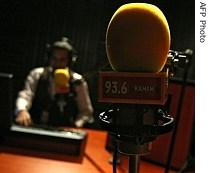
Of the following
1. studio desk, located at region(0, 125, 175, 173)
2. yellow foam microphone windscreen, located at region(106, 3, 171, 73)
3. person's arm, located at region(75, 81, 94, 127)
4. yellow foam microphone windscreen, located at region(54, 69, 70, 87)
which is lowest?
studio desk, located at region(0, 125, 175, 173)

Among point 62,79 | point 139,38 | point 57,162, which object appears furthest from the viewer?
point 57,162

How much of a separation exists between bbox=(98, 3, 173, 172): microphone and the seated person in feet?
3.33

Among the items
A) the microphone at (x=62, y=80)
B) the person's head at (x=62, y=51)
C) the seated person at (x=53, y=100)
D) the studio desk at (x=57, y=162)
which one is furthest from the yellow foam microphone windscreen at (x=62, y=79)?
the person's head at (x=62, y=51)

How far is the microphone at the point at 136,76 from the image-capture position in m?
0.46

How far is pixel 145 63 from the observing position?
1.52 feet

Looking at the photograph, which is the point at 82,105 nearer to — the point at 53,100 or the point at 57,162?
the point at 53,100

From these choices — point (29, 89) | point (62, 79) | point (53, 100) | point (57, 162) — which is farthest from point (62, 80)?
point (29, 89)

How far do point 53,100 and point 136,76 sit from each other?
139 cm

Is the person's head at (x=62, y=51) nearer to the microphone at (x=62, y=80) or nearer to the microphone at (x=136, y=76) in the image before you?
the microphone at (x=62, y=80)

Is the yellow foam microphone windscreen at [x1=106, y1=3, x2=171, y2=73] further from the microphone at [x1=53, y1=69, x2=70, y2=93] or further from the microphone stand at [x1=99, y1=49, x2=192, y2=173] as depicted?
the microphone at [x1=53, y1=69, x2=70, y2=93]

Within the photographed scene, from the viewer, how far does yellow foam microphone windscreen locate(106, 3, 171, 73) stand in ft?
1.49

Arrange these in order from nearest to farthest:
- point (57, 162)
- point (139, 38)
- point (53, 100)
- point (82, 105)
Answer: point (139, 38) < point (57, 162) < point (53, 100) < point (82, 105)

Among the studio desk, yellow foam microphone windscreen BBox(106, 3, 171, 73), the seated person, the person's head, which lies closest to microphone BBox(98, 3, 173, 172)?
yellow foam microphone windscreen BBox(106, 3, 171, 73)

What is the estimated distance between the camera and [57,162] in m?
1.05
